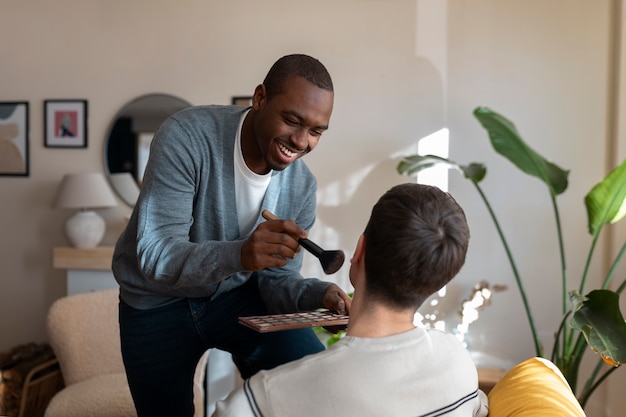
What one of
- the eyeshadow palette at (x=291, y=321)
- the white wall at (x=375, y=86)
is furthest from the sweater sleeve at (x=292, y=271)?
the white wall at (x=375, y=86)

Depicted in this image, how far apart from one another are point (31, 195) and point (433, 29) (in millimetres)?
2472

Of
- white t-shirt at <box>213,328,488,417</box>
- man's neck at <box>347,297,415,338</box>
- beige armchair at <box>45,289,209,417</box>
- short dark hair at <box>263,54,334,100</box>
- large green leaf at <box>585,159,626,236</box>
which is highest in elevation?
short dark hair at <box>263,54,334,100</box>

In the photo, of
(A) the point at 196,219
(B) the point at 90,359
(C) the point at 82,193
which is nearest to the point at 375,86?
(C) the point at 82,193

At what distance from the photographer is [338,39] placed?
3.44 metres

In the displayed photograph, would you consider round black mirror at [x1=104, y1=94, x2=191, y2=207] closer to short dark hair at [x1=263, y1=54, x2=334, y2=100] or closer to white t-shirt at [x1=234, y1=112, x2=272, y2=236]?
white t-shirt at [x1=234, y1=112, x2=272, y2=236]

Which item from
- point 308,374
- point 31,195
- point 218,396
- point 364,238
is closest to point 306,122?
point 364,238

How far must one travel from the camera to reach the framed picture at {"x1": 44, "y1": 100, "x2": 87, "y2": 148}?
372cm

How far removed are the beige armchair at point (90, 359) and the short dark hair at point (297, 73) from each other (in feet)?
5.18

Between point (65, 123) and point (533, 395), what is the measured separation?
329cm

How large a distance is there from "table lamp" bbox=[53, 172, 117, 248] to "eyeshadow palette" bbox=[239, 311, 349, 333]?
2333mm

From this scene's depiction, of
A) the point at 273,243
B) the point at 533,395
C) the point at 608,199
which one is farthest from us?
the point at 608,199

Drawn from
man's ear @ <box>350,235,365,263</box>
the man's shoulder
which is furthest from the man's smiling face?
man's ear @ <box>350,235,365,263</box>

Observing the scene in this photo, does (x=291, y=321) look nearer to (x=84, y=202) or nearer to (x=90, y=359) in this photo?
(x=90, y=359)

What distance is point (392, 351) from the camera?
1.03m
